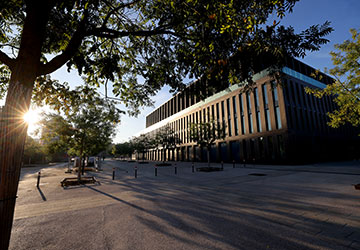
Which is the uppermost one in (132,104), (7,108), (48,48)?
(48,48)

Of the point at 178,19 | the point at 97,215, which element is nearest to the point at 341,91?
the point at 178,19

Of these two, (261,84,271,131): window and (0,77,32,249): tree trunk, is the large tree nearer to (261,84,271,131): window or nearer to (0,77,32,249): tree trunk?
(0,77,32,249): tree trunk

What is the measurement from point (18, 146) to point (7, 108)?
53 centimetres

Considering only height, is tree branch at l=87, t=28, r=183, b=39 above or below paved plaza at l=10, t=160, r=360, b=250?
above

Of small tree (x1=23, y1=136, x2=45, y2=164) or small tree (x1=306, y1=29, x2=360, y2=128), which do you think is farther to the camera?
small tree (x1=23, y1=136, x2=45, y2=164)

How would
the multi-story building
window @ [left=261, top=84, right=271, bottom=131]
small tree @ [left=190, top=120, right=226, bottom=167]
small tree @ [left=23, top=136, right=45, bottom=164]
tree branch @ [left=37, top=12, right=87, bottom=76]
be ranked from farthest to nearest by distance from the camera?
1. small tree @ [left=23, top=136, right=45, bottom=164]
2. window @ [left=261, top=84, right=271, bottom=131]
3. the multi-story building
4. small tree @ [left=190, top=120, right=226, bottom=167]
5. tree branch @ [left=37, top=12, right=87, bottom=76]

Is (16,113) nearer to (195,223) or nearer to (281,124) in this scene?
(195,223)

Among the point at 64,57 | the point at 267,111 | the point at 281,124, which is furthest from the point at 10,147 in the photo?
the point at 267,111

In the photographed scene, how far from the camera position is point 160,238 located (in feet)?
12.8

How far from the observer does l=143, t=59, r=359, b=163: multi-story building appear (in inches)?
1017

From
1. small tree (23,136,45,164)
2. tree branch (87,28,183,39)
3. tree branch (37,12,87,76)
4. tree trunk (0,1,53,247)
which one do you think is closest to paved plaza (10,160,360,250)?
tree trunk (0,1,53,247)

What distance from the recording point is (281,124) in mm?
25797

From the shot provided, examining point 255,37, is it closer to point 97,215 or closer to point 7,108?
point 7,108

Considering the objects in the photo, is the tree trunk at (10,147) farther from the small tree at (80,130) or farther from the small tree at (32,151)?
the small tree at (32,151)
